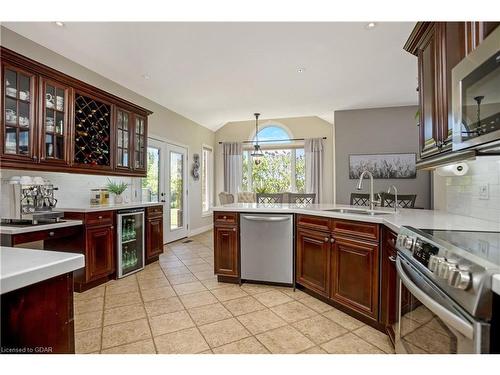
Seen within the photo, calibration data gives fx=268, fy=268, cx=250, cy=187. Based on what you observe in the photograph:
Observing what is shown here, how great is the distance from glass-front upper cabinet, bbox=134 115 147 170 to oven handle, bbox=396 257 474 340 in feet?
12.3

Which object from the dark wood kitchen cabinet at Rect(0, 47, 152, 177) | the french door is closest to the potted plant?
the dark wood kitchen cabinet at Rect(0, 47, 152, 177)

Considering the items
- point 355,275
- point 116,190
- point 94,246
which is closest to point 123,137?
point 116,190

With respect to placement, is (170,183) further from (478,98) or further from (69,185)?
(478,98)

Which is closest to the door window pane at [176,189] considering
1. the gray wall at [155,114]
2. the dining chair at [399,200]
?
the gray wall at [155,114]

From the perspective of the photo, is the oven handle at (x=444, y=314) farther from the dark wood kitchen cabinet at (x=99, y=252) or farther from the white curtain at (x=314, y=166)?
the white curtain at (x=314, y=166)

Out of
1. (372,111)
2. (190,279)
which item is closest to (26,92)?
(190,279)

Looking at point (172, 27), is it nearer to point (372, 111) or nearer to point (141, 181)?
point (141, 181)

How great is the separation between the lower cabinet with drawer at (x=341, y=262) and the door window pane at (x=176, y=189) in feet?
11.3

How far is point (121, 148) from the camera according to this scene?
373cm

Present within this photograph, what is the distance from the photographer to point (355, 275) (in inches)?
86.6

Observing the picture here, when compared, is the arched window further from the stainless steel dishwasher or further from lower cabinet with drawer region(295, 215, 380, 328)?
lower cabinet with drawer region(295, 215, 380, 328)

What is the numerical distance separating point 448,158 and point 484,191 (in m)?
0.60

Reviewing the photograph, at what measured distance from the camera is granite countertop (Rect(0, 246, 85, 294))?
70 cm
